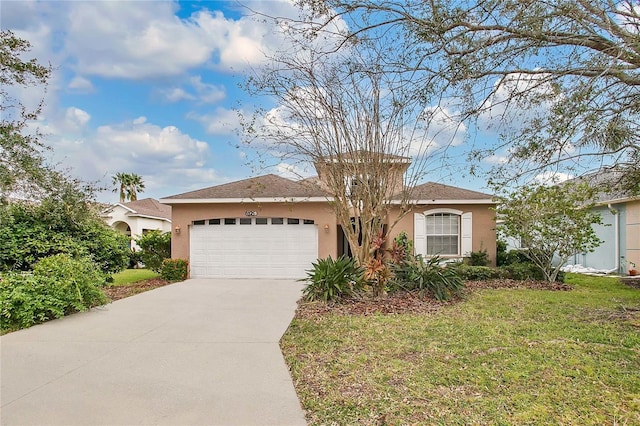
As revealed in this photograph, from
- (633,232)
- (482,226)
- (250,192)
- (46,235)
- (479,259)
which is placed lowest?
(479,259)

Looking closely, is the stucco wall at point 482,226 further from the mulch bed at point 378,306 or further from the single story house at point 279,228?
the mulch bed at point 378,306

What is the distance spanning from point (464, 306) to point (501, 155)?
12.0ft

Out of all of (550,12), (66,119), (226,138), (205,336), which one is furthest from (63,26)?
(550,12)

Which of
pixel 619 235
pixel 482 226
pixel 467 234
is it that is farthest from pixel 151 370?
pixel 619 235

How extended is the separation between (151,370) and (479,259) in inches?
496

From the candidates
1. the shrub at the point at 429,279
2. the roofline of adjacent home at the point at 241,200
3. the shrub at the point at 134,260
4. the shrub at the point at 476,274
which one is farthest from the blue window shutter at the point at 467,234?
the shrub at the point at 134,260

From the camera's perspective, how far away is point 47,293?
24.2 ft

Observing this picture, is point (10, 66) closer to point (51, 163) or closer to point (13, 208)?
point (51, 163)

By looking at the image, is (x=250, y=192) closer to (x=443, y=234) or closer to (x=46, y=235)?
(x=46, y=235)

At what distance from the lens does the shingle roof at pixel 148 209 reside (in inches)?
910

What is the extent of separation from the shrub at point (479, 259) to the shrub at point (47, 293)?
12338 millimetres

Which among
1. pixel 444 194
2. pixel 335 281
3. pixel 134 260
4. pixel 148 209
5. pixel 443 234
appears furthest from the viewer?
pixel 148 209

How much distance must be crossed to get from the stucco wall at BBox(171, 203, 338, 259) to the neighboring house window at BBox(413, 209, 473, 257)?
134 inches

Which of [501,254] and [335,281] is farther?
[501,254]
